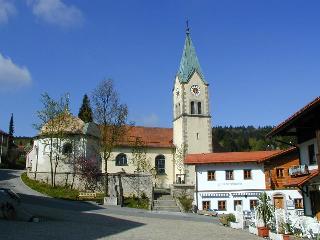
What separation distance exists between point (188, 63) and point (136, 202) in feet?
100

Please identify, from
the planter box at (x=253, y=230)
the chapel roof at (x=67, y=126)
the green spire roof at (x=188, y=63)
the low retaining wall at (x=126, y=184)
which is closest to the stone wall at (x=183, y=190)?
the low retaining wall at (x=126, y=184)

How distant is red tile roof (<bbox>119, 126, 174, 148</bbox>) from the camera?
62.9 metres

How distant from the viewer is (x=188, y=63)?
68.6m

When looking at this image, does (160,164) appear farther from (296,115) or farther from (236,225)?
(296,115)

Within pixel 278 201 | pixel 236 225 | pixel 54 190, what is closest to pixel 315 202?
pixel 236 225

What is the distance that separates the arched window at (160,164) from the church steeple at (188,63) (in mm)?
12059

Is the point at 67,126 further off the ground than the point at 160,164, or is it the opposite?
the point at 67,126

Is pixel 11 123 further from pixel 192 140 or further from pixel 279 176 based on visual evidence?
pixel 279 176

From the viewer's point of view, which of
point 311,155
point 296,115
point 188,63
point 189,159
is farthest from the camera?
point 188,63

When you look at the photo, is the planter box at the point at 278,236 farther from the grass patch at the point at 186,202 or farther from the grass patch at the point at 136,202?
the grass patch at the point at 186,202

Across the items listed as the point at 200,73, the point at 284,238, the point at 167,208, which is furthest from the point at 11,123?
the point at 284,238

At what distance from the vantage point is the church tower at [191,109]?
62.7 meters

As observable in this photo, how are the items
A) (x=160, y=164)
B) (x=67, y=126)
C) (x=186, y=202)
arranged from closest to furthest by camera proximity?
(x=186, y=202), (x=67, y=126), (x=160, y=164)

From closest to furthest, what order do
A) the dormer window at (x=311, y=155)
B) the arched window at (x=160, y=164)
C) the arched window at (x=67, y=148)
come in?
the dormer window at (x=311, y=155), the arched window at (x=67, y=148), the arched window at (x=160, y=164)
